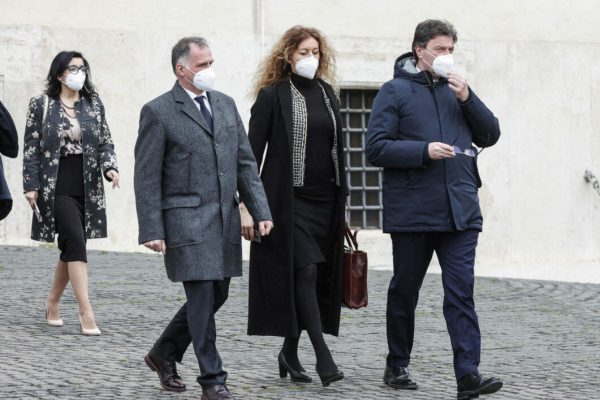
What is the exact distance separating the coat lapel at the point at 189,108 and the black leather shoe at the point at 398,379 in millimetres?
1538

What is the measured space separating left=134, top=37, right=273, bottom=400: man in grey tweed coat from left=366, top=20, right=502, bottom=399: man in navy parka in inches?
33.5

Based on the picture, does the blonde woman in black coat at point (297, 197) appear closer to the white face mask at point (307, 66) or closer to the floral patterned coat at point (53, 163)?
the white face mask at point (307, 66)

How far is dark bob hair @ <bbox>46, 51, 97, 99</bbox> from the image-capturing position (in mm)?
9211

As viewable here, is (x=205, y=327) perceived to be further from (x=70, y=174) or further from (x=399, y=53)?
(x=399, y=53)

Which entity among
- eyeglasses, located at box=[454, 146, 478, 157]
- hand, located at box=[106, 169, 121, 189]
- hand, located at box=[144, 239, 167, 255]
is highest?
eyeglasses, located at box=[454, 146, 478, 157]

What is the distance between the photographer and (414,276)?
24.0ft

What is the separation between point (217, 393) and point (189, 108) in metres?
1.28

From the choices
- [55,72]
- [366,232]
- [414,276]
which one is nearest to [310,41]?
[414,276]

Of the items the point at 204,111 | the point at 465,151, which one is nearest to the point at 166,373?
the point at 204,111

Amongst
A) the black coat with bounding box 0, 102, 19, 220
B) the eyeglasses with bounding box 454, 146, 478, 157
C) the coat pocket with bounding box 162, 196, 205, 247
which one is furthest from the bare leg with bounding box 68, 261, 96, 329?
the eyeglasses with bounding box 454, 146, 478, 157

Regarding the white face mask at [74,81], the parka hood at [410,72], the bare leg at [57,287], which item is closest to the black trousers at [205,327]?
the parka hood at [410,72]

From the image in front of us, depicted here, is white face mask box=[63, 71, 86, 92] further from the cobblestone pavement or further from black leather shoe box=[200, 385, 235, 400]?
black leather shoe box=[200, 385, 235, 400]

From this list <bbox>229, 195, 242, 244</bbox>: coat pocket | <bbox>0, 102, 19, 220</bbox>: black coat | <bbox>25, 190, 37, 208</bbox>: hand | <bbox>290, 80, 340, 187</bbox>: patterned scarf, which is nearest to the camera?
<bbox>229, 195, 242, 244</bbox>: coat pocket

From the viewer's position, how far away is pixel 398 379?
7285mm
